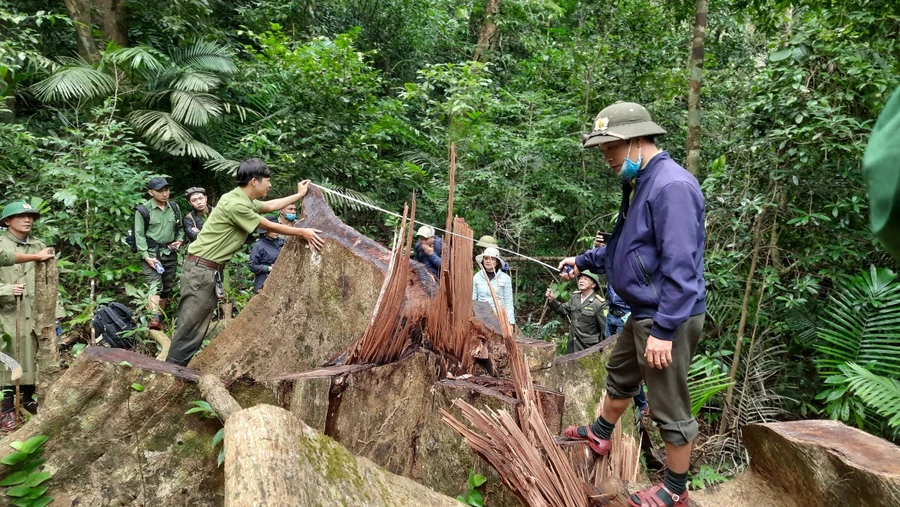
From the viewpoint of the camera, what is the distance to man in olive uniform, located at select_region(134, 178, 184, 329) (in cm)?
678

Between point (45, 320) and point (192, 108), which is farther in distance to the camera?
point (192, 108)

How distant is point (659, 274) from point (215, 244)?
12.3 ft

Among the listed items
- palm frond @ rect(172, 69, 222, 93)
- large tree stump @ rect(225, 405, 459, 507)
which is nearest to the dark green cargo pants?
large tree stump @ rect(225, 405, 459, 507)

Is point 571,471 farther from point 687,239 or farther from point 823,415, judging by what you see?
point 823,415

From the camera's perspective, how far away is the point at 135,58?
8.34 m

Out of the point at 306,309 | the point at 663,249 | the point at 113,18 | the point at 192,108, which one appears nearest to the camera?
the point at 663,249

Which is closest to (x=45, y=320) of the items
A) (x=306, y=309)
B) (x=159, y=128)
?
(x=306, y=309)

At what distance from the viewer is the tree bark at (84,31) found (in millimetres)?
8905

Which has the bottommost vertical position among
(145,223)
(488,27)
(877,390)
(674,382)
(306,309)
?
(877,390)

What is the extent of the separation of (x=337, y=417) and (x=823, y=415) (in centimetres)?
561

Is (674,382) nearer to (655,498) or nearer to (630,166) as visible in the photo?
(655,498)

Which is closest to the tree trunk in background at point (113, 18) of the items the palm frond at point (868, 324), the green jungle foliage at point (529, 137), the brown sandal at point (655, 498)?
the green jungle foliage at point (529, 137)

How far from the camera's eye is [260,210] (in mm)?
4852

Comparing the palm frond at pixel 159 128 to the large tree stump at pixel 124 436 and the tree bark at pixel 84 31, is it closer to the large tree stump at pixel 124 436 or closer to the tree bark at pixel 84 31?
the tree bark at pixel 84 31
